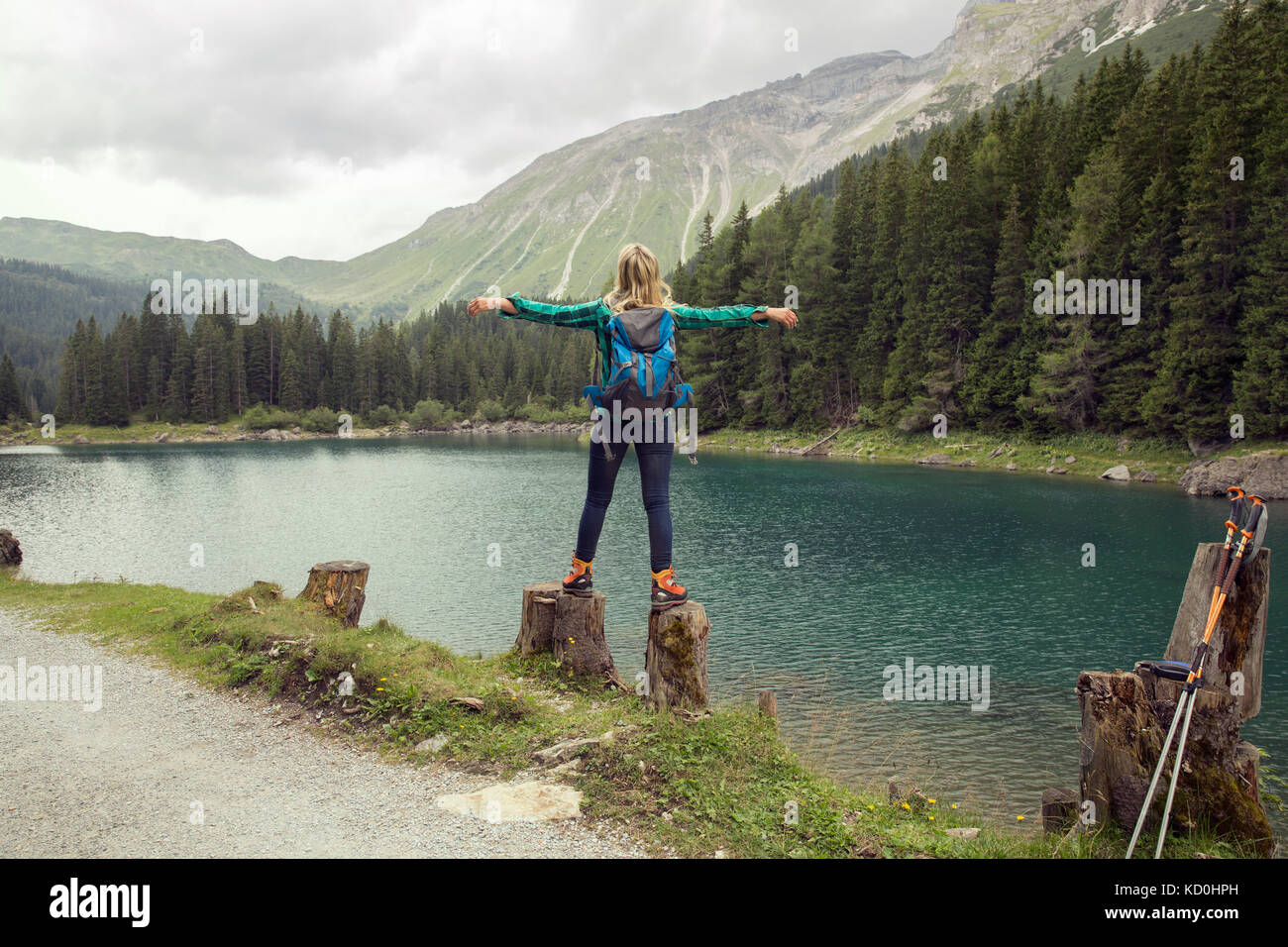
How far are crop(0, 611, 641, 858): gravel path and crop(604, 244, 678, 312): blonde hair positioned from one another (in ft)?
15.8

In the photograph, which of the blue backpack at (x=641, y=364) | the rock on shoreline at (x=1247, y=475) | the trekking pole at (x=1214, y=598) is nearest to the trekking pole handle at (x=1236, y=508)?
the trekking pole at (x=1214, y=598)

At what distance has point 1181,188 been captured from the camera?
4484 cm

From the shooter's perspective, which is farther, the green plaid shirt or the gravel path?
the green plaid shirt

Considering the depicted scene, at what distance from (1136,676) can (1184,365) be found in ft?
158

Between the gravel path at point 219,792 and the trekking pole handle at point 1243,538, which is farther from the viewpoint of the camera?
the trekking pole handle at point 1243,538

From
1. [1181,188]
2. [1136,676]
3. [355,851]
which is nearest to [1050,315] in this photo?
[1181,188]

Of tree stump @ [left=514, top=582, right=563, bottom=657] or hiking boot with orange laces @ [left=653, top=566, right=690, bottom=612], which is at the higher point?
hiking boot with orange laces @ [left=653, top=566, right=690, bottom=612]

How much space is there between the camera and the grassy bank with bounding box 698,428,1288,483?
43969mm

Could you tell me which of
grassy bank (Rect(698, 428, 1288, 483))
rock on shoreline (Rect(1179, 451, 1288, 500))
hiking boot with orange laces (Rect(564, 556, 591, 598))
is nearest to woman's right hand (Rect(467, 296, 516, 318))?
hiking boot with orange laces (Rect(564, 556, 591, 598))

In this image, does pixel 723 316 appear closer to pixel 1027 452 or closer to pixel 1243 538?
pixel 1243 538

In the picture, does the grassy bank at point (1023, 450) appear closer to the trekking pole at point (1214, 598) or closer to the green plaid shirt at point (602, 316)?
the trekking pole at point (1214, 598)

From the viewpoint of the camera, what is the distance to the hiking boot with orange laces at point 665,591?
25.2ft

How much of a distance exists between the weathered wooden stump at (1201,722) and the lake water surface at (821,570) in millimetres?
3927

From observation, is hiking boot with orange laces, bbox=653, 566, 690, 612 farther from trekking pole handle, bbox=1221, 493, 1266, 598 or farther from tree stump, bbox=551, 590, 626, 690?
trekking pole handle, bbox=1221, 493, 1266, 598
